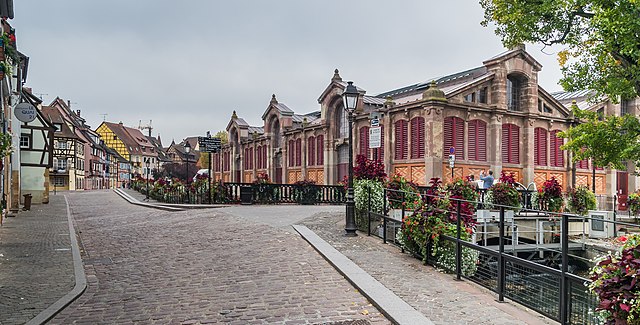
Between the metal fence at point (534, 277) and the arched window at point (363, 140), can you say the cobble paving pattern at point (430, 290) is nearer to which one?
the metal fence at point (534, 277)

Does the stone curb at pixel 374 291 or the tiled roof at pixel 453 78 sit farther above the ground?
the tiled roof at pixel 453 78

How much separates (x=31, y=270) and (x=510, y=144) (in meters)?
27.2

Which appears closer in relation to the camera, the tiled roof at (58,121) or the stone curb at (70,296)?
the stone curb at (70,296)

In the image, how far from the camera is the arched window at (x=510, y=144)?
29.8 metres

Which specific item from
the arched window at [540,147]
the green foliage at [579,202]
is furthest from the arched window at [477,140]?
the green foliage at [579,202]

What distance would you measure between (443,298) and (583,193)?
53.4 feet

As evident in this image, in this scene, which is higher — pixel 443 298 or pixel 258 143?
pixel 258 143

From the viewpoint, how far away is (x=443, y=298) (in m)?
6.68

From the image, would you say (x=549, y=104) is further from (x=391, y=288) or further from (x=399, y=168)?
(x=391, y=288)

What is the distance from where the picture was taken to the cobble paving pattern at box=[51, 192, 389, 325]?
6.07 meters

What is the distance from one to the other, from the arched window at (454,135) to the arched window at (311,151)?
13330 mm

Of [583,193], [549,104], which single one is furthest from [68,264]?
[549,104]

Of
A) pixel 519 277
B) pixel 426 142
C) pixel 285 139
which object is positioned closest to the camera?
pixel 519 277

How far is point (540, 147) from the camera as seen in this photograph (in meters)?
31.2
